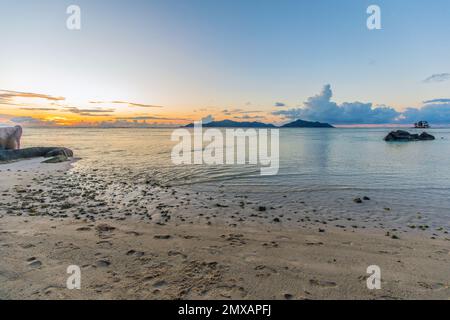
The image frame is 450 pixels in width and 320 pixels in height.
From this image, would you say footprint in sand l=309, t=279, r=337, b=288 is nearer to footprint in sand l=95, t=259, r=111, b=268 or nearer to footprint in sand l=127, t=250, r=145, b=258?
footprint in sand l=127, t=250, r=145, b=258

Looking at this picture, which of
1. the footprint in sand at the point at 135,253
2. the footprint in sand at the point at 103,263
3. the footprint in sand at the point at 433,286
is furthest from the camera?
the footprint in sand at the point at 135,253

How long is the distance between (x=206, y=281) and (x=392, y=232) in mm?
6913

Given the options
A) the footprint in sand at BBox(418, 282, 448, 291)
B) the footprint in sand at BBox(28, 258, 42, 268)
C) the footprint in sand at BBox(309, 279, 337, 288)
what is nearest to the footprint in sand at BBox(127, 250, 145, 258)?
the footprint in sand at BBox(28, 258, 42, 268)

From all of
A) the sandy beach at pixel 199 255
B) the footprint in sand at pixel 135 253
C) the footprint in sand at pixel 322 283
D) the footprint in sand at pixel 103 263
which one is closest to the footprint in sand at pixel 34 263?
the sandy beach at pixel 199 255

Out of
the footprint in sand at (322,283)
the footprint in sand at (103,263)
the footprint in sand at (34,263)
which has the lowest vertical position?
the footprint in sand at (322,283)

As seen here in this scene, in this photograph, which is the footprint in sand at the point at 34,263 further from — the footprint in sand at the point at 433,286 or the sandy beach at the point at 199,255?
the footprint in sand at the point at 433,286

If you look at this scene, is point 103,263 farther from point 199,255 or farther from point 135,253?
point 199,255

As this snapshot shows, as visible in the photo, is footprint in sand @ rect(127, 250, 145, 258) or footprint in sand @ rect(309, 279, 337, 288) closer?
footprint in sand @ rect(309, 279, 337, 288)

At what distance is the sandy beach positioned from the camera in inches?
201

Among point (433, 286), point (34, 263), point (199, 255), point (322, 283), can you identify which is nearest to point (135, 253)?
point (199, 255)

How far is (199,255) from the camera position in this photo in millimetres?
6609

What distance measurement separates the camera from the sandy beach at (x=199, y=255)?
5113 millimetres
